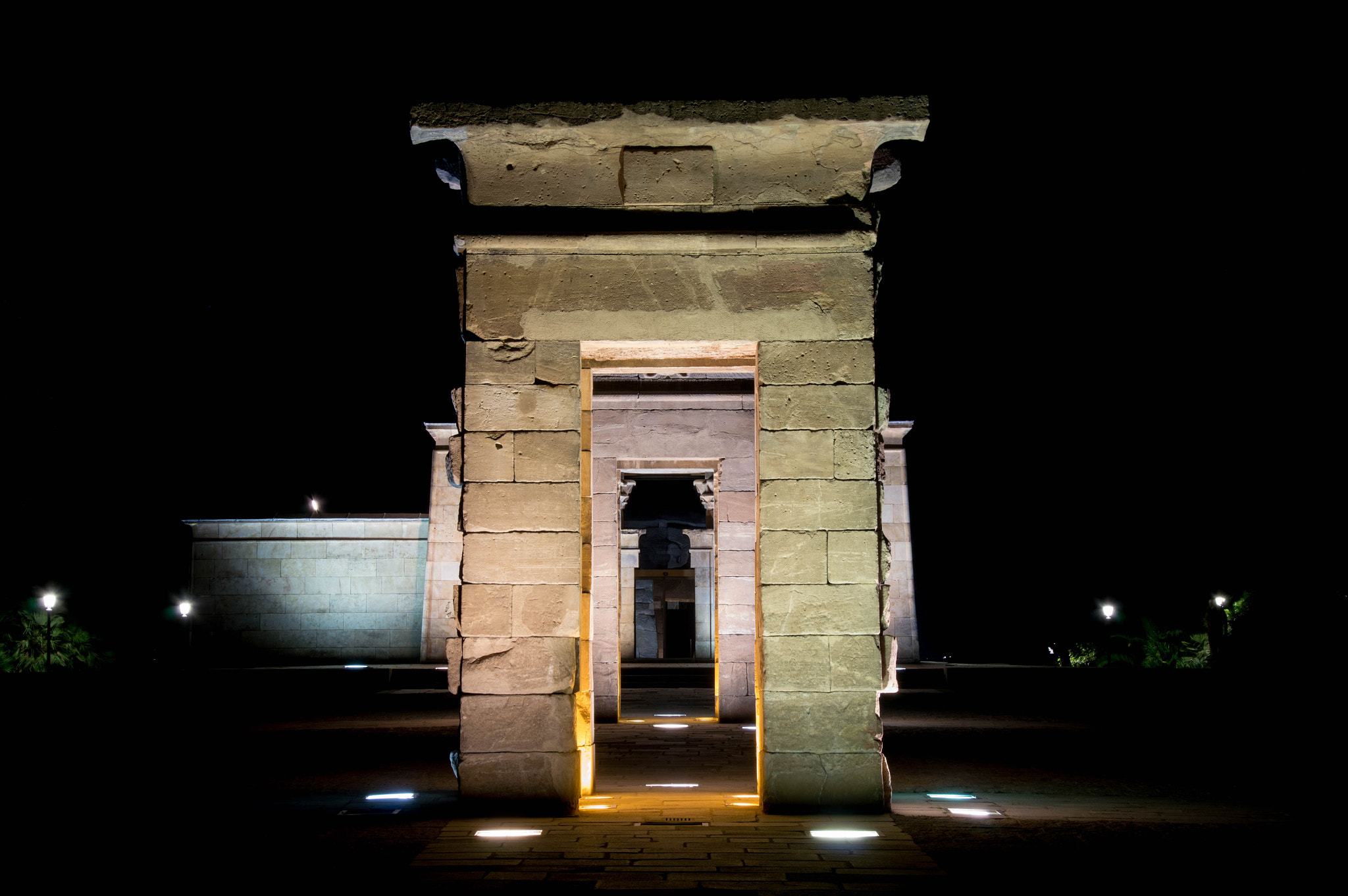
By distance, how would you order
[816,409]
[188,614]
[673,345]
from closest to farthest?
[816,409] → [673,345] → [188,614]

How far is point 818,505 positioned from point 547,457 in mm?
1949

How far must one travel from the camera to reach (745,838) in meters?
5.57

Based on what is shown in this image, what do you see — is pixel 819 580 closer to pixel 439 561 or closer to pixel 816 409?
pixel 816 409

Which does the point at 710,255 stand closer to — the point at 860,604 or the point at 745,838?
the point at 860,604

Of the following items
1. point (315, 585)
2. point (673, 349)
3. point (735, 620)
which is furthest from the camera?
point (315, 585)

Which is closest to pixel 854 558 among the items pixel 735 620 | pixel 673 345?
pixel 673 345

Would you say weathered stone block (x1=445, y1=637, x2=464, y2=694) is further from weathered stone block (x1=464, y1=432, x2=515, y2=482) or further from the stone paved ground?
weathered stone block (x1=464, y1=432, x2=515, y2=482)

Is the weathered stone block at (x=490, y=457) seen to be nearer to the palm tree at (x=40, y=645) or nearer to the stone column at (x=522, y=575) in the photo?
the stone column at (x=522, y=575)

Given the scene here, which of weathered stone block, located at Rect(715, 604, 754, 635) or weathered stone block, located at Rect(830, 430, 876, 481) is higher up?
weathered stone block, located at Rect(830, 430, 876, 481)

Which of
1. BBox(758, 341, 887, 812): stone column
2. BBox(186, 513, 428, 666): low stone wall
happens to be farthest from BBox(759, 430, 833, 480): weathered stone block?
BBox(186, 513, 428, 666): low stone wall

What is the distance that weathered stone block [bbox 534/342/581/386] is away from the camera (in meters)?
6.61

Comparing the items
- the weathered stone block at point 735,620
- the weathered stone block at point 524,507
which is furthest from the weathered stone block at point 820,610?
the weathered stone block at point 735,620

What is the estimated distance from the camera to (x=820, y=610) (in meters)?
6.41

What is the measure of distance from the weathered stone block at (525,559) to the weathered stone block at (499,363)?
1.11 meters
